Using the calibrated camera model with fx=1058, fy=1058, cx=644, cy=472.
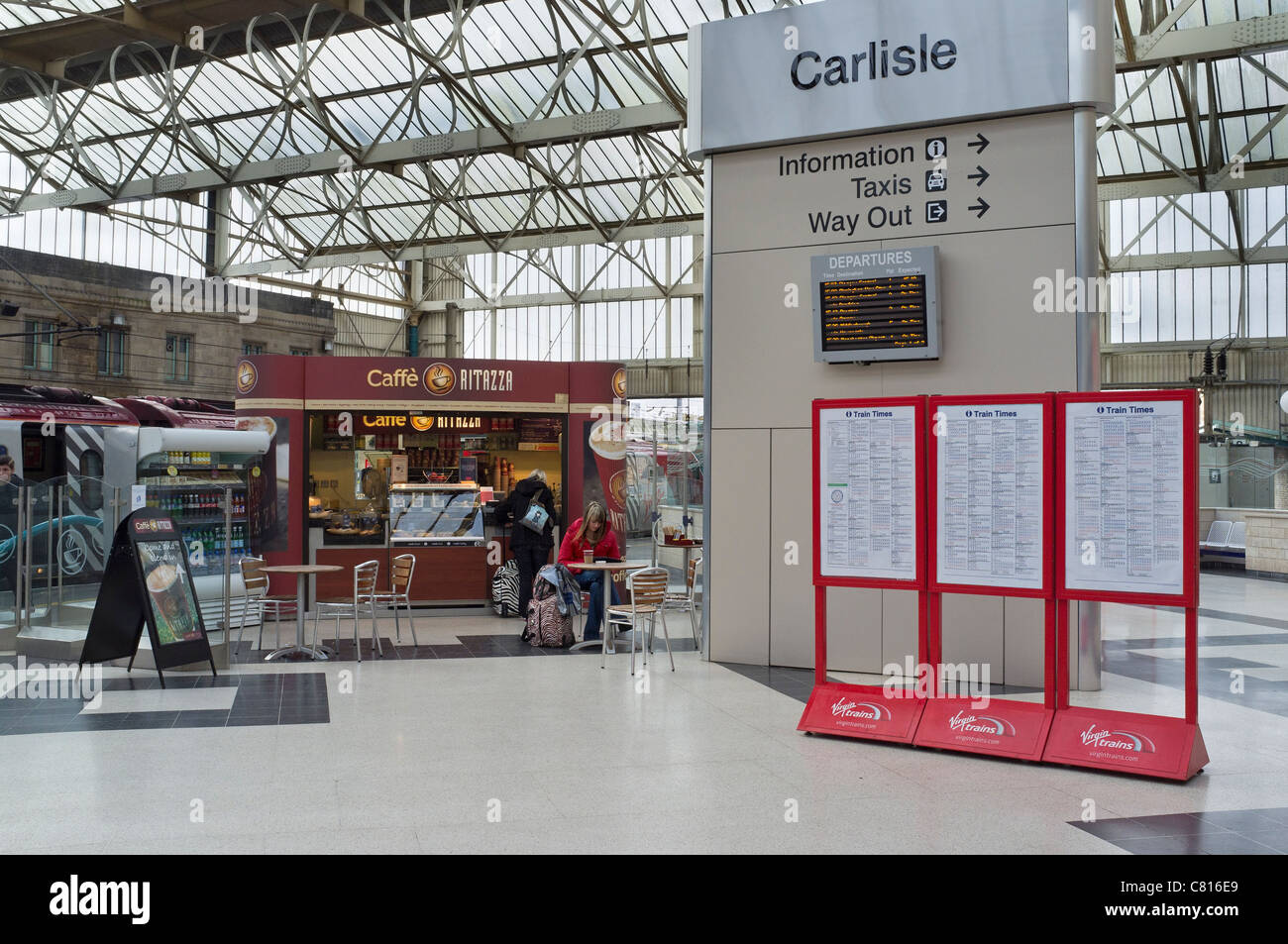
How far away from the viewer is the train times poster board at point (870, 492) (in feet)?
18.2

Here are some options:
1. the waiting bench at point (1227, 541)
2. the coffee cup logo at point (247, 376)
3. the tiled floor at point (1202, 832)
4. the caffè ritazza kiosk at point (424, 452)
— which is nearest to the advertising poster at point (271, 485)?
the caffè ritazza kiosk at point (424, 452)

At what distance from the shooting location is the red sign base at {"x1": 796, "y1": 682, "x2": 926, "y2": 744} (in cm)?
552

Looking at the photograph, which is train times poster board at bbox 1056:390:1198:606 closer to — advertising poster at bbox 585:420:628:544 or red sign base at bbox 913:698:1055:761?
red sign base at bbox 913:698:1055:761

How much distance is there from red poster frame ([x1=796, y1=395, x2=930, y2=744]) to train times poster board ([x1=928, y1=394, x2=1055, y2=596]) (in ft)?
0.23

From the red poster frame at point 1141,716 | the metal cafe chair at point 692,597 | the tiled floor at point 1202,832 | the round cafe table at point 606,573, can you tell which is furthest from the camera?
the metal cafe chair at point 692,597

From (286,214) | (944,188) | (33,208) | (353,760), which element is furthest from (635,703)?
(286,214)

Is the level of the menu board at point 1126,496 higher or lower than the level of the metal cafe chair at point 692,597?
higher

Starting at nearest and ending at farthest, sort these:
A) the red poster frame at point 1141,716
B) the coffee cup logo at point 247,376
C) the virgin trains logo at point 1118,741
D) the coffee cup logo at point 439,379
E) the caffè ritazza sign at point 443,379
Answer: the red poster frame at point 1141,716, the virgin trains logo at point 1118,741, the coffee cup logo at point 247,376, the caffè ritazza sign at point 443,379, the coffee cup logo at point 439,379

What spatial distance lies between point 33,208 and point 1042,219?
80.7 feet

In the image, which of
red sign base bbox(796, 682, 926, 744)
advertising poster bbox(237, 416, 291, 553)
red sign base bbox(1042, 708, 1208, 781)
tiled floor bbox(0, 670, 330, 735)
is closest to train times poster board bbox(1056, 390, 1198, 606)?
red sign base bbox(1042, 708, 1208, 781)

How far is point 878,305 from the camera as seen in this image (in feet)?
23.6

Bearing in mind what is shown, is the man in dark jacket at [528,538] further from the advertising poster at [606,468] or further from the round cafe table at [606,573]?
the round cafe table at [606,573]

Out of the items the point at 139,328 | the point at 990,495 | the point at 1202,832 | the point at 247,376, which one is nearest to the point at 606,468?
the point at 247,376

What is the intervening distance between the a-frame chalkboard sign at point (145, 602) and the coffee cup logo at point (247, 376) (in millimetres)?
3995
